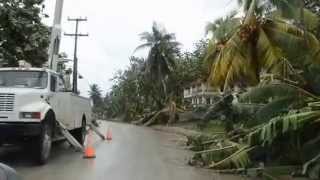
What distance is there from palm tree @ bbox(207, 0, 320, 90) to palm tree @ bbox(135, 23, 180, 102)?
1663 inches

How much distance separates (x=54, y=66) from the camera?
67.7 feet

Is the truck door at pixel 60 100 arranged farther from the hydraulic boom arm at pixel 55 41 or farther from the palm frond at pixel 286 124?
the palm frond at pixel 286 124

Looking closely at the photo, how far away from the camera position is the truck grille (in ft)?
51.2

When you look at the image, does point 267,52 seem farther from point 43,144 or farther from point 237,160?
point 43,144

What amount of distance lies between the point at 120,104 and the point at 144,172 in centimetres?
8968

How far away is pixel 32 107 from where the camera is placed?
15758 mm

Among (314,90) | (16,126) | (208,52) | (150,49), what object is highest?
(150,49)

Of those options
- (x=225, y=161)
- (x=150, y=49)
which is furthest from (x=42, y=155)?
(x=150, y=49)

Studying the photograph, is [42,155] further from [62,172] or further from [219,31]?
[219,31]

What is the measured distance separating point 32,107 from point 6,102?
694 mm

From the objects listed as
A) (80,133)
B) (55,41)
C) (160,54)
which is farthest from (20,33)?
(160,54)

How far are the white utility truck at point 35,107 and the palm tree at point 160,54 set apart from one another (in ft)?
146

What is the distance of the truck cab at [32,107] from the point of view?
15.5m

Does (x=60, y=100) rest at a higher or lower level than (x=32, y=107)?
higher
